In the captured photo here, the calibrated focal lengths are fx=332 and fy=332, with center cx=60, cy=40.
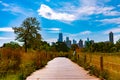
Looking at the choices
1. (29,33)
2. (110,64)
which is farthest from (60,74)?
(29,33)

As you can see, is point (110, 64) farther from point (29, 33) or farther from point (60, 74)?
point (29, 33)

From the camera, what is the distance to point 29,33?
93.6m

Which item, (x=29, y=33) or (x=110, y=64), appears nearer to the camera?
(x=110, y=64)

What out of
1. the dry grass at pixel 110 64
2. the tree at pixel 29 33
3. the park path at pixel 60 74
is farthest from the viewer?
the tree at pixel 29 33

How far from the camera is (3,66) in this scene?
2034 cm

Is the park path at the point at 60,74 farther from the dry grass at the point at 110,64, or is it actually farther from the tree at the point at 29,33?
the tree at the point at 29,33

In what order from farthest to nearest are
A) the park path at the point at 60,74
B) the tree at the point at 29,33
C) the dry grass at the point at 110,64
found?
the tree at the point at 29,33 → the park path at the point at 60,74 → the dry grass at the point at 110,64

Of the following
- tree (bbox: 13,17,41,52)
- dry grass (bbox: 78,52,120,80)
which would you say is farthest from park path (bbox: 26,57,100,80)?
tree (bbox: 13,17,41,52)

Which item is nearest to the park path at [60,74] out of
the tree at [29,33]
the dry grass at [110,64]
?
the dry grass at [110,64]

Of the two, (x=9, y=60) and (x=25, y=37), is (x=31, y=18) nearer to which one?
(x=25, y=37)

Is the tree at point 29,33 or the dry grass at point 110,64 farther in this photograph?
the tree at point 29,33

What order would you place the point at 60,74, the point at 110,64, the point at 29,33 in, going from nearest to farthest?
the point at 60,74 → the point at 110,64 → the point at 29,33

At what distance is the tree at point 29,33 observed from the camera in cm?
9350

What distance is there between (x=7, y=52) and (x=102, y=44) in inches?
4990
